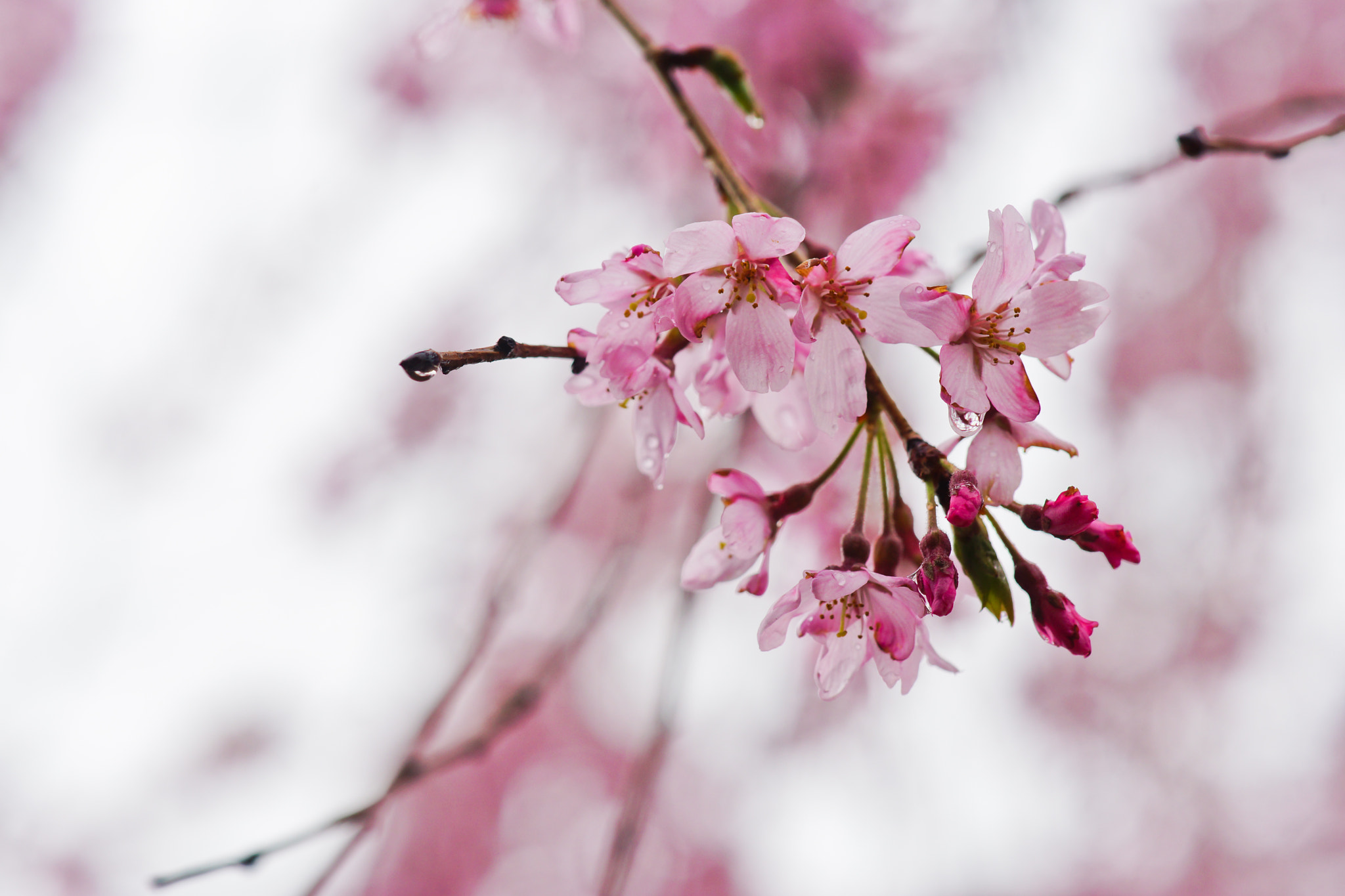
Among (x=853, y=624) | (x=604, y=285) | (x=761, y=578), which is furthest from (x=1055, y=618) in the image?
(x=604, y=285)

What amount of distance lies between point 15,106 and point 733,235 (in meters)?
5.66

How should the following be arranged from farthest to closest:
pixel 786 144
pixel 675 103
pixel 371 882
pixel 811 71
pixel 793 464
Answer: pixel 371 882 → pixel 793 464 → pixel 811 71 → pixel 786 144 → pixel 675 103

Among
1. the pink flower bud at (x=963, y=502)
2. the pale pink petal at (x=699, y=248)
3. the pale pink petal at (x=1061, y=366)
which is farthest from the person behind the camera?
the pale pink petal at (x=1061, y=366)

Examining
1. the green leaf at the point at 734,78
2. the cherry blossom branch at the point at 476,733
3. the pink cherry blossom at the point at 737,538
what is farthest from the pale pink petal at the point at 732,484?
the cherry blossom branch at the point at 476,733

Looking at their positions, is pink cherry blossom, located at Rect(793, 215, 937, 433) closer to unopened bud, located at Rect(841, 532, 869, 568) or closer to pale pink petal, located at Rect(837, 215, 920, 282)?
pale pink petal, located at Rect(837, 215, 920, 282)

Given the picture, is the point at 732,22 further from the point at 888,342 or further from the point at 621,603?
the point at 621,603

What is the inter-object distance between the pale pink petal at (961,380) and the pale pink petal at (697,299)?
0.21m

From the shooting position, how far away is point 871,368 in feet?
2.36

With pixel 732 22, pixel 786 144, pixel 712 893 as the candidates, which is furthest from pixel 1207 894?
pixel 732 22

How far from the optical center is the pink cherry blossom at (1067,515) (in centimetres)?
62

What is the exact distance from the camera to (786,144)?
265 cm

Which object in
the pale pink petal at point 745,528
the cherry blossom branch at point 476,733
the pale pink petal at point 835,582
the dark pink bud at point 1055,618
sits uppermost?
the pale pink petal at point 835,582

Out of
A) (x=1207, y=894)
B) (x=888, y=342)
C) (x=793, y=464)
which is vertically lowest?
(x=1207, y=894)

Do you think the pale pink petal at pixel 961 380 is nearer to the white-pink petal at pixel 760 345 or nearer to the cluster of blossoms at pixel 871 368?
the cluster of blossoms at pixel 871 368
